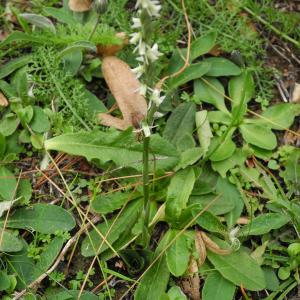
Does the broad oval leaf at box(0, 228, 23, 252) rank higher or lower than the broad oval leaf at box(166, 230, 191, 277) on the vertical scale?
lower

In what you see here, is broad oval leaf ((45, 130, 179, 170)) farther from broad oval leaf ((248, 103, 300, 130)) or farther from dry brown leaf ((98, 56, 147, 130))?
broad oval leaf ((248, 103, 300, 130))

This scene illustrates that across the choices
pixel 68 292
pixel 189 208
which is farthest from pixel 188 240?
pixel 68 292

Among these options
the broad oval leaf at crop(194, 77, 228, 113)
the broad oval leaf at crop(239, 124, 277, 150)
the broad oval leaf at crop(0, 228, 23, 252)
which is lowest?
the broad oval leaf at crop(0, 228, 23, 252)

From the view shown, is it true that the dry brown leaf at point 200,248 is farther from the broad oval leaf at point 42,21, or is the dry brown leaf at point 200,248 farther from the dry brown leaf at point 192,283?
the broad oval leaf at point 42,21

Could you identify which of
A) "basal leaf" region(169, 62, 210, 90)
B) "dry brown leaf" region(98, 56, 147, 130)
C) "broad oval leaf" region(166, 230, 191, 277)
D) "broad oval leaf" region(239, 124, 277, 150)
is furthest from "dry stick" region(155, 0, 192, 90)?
"broad oval leaf" region(166, 230, 191, 277)

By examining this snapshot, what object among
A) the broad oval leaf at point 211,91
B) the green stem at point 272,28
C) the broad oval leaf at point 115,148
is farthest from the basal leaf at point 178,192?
the green stem at point 272,28

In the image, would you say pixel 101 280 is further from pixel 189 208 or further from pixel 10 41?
pixel 10 41

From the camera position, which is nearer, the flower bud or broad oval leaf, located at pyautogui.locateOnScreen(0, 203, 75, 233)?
broad oval leaf, located at pyautogui.locateOnScreen(0, 203, 75, 233)
